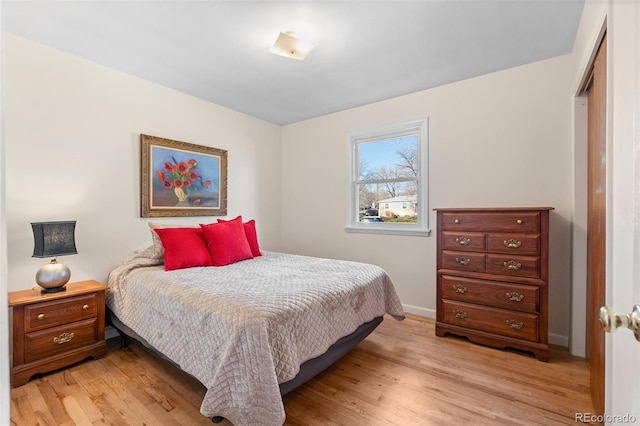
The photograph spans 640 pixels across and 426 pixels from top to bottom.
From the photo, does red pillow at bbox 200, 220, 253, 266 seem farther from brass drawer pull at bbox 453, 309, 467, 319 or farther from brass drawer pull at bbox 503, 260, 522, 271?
brass drawer pull at bbox 503, 260, 522, 271

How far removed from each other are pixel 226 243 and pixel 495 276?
247 cm

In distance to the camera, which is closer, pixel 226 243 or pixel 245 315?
pixel 245 315

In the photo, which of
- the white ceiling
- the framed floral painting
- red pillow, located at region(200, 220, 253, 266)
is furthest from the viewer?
the framed floral painting

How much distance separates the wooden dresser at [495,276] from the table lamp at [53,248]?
10.1 ft

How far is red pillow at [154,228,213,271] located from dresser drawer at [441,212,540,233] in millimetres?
2283

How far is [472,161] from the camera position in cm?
290

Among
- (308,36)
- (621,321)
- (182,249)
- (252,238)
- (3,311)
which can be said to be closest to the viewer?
(3,311)

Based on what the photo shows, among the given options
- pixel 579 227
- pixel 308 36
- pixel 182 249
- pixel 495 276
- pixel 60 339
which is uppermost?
pixel 308 36

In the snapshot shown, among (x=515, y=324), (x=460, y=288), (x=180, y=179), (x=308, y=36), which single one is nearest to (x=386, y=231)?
(x=460, y=288)

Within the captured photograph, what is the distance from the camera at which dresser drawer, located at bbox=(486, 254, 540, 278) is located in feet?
7.53

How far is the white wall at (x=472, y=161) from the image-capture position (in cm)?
251

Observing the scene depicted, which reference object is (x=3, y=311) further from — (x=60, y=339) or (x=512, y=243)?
(x=512, y=243)

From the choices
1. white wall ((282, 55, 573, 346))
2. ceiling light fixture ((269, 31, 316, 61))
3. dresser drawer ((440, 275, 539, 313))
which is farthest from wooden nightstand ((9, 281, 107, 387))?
dresser drawer ((440, 275, 539, 313))

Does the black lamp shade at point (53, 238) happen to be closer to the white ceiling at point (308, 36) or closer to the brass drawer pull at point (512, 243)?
the white ceiling at point (308, 36)
